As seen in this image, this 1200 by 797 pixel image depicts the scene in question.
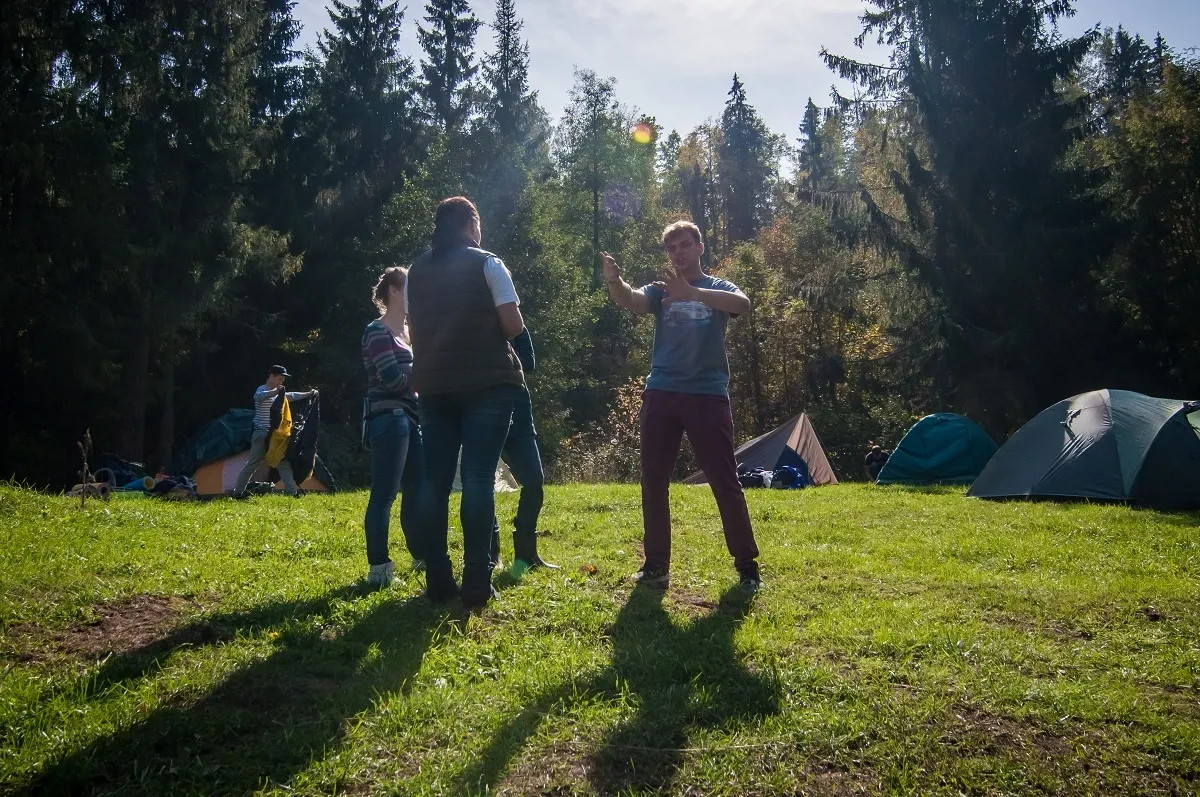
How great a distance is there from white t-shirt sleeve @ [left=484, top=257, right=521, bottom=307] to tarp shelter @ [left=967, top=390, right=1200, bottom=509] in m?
7.80

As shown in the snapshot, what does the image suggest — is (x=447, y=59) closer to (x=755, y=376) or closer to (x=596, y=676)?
(x=755, y=376)

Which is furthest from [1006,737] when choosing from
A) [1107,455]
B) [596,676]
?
[1107,455]

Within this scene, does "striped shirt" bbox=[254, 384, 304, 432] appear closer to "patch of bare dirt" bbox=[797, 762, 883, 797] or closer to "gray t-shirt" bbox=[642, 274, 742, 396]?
"gray t-shirt" bbox=[642, 274, 742, 396]

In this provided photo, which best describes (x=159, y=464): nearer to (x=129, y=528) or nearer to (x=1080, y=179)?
(x=129, y=528)

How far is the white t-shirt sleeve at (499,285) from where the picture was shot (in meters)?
4.00

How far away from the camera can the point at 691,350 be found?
4680 millimetres

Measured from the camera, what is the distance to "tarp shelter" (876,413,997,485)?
12867 millimetres

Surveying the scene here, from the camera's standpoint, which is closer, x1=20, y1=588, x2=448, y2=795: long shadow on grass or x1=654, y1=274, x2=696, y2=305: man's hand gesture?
x1=20, y1=588, x2=448, y2=795: long shadow on grass

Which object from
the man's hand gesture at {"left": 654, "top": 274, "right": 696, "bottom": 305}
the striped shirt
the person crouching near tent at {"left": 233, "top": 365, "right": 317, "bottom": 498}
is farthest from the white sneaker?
the striped shirt

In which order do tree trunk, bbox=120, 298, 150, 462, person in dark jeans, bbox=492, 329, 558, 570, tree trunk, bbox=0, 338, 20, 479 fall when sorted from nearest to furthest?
person in dark jeans, bbox=492, 329, 558, 570 → tree trunk, bbox=120, 298, 150, 462 → tree trunk, bbox=0, 338, 20, 479

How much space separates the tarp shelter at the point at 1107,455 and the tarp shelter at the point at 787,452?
4115 millimetres

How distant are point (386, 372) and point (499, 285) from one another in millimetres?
887

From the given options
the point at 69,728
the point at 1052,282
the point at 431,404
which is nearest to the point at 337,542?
the point at 431,404

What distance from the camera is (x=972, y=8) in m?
18.0
